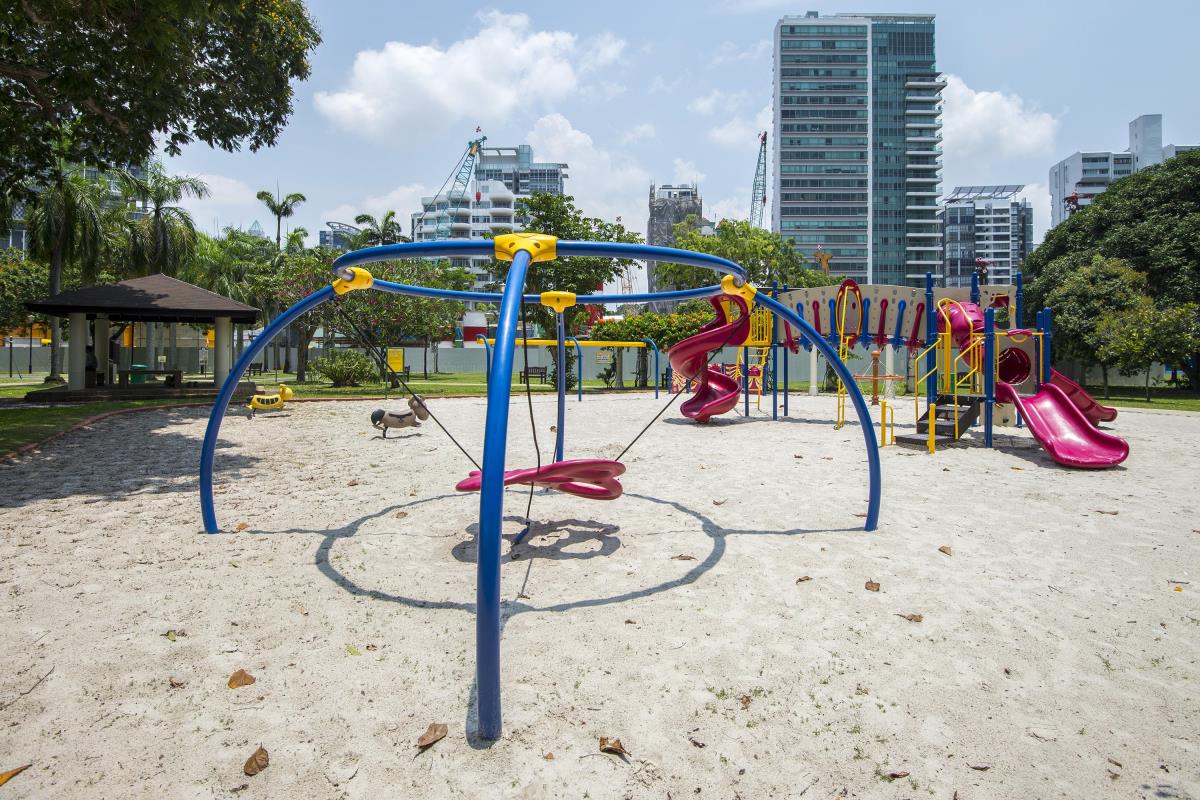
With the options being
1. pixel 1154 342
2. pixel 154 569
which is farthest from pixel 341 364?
pixel 1154 342

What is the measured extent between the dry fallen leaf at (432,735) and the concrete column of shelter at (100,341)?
2501 cm

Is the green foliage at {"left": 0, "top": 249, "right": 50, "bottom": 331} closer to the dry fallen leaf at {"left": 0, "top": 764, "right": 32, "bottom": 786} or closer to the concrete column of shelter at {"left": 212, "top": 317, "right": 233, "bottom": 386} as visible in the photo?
the concrete column of shelter at {"left": 212, "top": 317, "right": 233, "bottom": 386}

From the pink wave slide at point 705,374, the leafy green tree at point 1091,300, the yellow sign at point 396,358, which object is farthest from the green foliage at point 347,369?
the leafy green tree at point 1091,300

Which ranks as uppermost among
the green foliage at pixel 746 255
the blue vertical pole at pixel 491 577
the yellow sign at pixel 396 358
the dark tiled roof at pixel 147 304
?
the green foliage at pixel 746 255

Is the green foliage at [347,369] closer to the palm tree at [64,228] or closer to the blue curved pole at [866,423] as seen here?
the palm tree at [64,228]

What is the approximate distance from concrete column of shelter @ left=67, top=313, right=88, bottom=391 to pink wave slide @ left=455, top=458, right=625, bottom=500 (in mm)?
20738

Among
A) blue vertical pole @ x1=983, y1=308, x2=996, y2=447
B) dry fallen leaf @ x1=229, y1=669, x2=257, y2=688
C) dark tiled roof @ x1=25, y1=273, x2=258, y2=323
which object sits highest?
dark tiled roof @ x1=25, y1=273, x2=258, y2=323

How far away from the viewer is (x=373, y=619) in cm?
403

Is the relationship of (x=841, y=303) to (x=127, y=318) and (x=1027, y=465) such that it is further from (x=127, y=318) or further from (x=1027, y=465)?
(x=127, y=318)

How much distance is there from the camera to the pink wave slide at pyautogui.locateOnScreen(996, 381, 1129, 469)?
930cm

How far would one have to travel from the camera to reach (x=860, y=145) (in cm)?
12312

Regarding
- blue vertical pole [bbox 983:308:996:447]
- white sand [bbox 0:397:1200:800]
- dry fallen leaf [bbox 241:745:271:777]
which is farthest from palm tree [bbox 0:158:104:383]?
blue vertical pole [bbox 983:308:996:447]

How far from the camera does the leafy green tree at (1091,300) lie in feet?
92.5

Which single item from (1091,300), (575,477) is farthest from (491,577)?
(1091,300)
